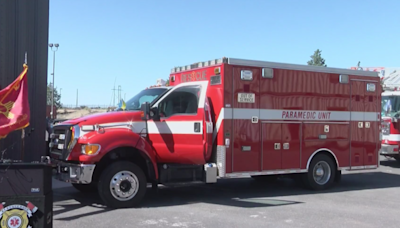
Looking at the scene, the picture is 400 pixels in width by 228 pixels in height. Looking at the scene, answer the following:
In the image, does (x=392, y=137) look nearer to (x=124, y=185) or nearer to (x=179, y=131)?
(x=179, y=131)

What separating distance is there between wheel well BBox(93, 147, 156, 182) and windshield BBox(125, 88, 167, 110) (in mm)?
1081

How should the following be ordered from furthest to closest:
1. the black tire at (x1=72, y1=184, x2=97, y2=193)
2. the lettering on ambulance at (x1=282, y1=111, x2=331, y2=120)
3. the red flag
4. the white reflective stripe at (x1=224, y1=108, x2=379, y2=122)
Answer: the lettering on ambulance at (x1=282, y1=111, x2=331, y2=120) → the black tire at (x1=72, y1=184, x2=97, y2=193) → the white reflective stripe at (x1=224, y1=108, x2=379, y2=122) → the red flag

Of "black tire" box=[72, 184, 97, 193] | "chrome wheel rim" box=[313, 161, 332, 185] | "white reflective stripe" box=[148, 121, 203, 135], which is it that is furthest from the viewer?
"chrome wheel rim" box=[313, 161, 332, 185]

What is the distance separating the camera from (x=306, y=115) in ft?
32.6

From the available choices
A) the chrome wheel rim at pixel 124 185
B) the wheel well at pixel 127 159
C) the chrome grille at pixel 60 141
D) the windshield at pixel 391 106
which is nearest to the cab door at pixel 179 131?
the wheel well at pixel 127 159

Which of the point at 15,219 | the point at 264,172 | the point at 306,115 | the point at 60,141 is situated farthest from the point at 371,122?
the point at 15,219

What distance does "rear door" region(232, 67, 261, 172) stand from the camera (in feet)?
29.3

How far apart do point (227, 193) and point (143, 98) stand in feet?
9.79

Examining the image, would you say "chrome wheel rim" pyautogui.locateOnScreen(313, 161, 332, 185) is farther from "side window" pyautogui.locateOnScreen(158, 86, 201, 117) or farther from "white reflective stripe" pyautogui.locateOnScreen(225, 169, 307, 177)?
"side window" pyautogui.locateOnScreen(158, 86, 201, 117)

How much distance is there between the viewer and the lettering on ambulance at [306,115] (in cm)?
967

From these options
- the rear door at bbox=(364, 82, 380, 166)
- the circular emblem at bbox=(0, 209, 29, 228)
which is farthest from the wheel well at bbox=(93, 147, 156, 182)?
the rear door at bbox=(364, 82, 380, 166)

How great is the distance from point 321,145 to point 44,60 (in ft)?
21.5

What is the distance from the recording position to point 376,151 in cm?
1105

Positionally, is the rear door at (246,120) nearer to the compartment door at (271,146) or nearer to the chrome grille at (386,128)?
the compartment door at (271,146)
